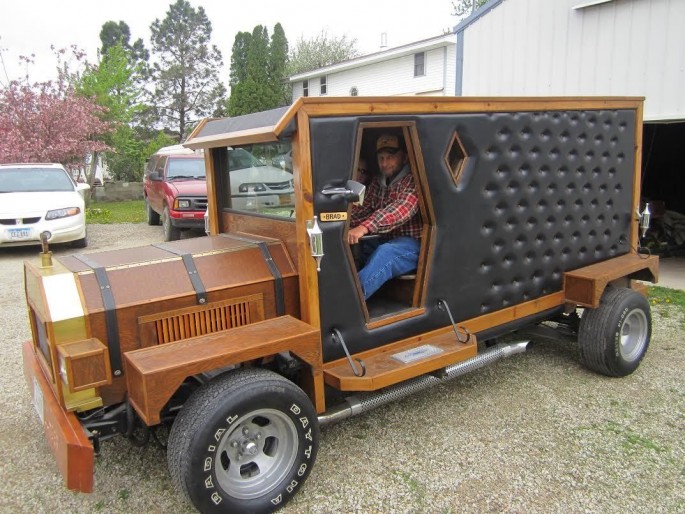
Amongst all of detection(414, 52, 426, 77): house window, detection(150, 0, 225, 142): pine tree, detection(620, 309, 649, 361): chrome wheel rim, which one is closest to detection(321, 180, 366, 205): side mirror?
detection(620, 309, 649, 361): chrome wheel rim

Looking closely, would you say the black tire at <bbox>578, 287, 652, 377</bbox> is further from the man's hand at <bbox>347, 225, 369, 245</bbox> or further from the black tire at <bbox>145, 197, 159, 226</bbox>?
the black tire at <bbox>145, 197, 159, 226</bbox>

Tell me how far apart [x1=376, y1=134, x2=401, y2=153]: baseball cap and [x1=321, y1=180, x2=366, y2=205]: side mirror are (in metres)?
0.78

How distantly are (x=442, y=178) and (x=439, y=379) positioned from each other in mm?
1297

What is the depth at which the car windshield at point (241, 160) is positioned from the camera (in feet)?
12.5

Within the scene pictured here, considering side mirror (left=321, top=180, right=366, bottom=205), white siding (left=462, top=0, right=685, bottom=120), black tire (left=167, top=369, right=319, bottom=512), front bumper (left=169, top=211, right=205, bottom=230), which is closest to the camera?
black tire (left=167, top=369, right=319, bottom=512)

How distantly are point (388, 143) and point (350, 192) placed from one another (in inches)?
33.7

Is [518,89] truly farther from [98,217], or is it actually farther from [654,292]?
[98,217]

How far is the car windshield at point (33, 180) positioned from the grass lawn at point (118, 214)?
3.99 meters

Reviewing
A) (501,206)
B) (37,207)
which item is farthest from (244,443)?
(37,207)

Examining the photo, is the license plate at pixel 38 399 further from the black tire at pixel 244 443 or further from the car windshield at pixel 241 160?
the car windshield at pixel 241 160

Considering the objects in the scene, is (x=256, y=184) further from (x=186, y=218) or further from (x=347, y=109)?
(x=186, y=218)

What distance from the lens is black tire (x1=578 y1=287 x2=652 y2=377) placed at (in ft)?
14.4

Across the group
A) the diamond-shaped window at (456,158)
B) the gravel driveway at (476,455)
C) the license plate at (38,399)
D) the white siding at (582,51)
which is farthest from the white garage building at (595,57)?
the license plate at (38,399)

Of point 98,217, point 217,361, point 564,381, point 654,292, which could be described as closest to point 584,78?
point 654,292
